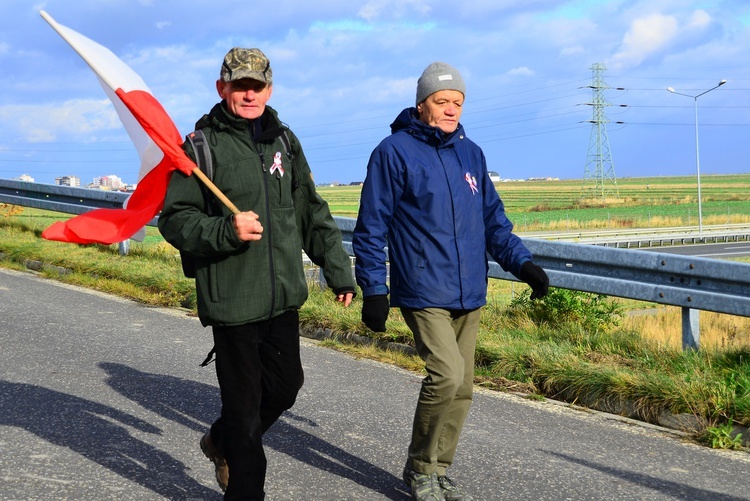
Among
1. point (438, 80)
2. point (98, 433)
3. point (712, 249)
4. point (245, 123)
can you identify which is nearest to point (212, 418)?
point (98, 433)

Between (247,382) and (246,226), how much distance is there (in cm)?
67

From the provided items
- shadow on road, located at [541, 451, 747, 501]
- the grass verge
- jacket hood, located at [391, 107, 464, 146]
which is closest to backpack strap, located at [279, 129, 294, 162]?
jacket hood, located at [391, 107, 464, 146]

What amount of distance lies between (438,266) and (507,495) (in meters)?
1.11

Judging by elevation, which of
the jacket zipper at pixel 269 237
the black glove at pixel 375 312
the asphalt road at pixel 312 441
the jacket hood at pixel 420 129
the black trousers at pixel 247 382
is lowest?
the asphalt road at pixel 312 441

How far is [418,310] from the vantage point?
4230 millimetres

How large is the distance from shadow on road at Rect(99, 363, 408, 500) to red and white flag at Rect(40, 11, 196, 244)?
1573mm

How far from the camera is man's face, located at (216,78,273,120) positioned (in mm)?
3783

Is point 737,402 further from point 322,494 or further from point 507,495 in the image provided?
point 322,494

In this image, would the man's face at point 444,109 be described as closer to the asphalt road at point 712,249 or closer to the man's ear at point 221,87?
the man's ear at point 221,87

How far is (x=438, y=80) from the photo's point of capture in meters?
4.27

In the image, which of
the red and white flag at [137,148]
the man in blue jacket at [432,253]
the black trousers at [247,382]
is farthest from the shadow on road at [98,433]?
the red and white flag at [137,148]

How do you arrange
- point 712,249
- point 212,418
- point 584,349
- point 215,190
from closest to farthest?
point 215,190 < point 212,418 < point 584,349 < point 712,249

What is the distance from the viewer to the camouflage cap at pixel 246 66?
12.2 ft

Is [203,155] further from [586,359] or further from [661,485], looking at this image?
[586,359]
